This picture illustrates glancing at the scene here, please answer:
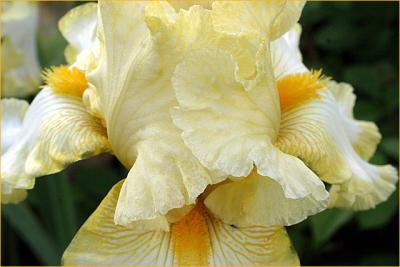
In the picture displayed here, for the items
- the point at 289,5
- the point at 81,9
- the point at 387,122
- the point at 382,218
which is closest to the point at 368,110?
the point at 387,122

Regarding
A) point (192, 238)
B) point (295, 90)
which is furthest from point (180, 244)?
point (295, 90)

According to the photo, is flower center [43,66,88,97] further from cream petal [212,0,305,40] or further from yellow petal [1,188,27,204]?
cream petal [212,0,305,40]

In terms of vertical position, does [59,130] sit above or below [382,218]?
above

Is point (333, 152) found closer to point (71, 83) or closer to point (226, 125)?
point (226, 125)

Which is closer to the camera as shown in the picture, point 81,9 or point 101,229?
point 101,229

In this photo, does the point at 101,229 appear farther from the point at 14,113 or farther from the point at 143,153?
the point at 14,113

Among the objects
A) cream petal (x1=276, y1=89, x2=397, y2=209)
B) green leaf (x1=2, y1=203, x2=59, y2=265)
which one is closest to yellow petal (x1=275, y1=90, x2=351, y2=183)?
cream petal (x1=276, y1=89, x2=397, y2=209)
